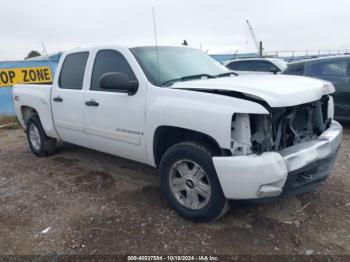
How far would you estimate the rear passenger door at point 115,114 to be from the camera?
3.79 metres

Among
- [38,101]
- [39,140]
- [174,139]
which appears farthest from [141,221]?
[39,140]

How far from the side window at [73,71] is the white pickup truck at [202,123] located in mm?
27

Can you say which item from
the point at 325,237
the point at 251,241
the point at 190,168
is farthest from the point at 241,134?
the point at 325,237

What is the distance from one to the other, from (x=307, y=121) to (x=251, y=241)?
4.59 ft

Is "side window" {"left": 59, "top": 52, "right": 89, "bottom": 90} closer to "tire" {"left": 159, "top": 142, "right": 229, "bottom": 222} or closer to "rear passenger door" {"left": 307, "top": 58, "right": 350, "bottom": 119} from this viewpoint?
"tire" {"left": 159, "top": 142, "right": 229, "bottom": 222}

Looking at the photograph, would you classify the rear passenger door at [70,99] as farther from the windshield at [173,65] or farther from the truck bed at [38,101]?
the windshield at [173,65]

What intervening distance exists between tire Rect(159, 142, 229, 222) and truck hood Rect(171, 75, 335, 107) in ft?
1.92

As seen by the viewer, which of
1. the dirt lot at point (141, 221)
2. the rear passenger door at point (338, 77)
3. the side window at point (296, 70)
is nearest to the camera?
the dirt lot at point (141, 221)

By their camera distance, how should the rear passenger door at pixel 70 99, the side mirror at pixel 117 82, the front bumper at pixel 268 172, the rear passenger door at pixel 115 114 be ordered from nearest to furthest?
the front bumper at pixel 268 172 → the side mirror at pixel 117 82 → the rear passenger door at pixel 115 114 → the rear passenger door at pixel 70 99

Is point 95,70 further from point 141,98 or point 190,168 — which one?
point 190,168

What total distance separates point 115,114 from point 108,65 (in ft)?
2.35

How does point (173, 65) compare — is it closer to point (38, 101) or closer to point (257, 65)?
point (38, 101)

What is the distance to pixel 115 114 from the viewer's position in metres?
4.04

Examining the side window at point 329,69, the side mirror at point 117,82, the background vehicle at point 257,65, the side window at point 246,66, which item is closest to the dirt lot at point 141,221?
the side mirror at point 117,82
